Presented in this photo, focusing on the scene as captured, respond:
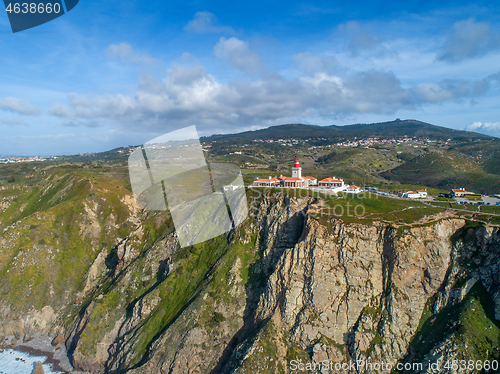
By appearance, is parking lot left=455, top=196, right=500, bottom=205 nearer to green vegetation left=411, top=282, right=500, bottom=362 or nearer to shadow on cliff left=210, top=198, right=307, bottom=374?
green vegetation left=411, top=282, right=500, bottom=362

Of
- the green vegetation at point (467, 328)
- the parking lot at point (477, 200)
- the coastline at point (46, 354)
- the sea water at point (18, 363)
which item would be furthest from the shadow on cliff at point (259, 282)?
the sea water at point (18, 363)

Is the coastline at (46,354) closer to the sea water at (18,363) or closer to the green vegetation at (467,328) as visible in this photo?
the sea water at (18,363)

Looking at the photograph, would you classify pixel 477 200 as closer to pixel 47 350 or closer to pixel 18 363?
pixel 47 350

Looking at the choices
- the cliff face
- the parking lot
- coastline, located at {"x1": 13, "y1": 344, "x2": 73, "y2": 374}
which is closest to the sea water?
coastline, located at {"x1": 13, "y1": 344, "x2": 73, "y2": 374}

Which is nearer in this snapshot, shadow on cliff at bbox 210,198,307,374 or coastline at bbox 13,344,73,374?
shadow on cliff at bbox 210,198,307,374

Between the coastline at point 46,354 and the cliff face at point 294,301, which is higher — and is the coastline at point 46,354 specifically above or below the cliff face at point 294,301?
below

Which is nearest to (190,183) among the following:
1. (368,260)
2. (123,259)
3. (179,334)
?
(123,259)
